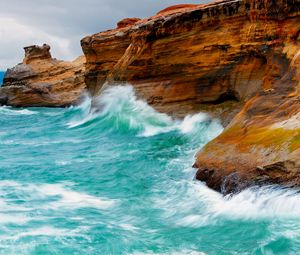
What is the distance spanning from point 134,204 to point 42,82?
30479 millimetres

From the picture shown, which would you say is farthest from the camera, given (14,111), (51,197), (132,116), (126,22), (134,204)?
(14,111)

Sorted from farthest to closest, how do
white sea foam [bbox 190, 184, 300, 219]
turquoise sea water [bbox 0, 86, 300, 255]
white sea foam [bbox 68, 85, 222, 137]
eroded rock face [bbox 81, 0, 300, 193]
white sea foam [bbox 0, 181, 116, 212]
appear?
1. white sea foam [bbox 68, 85, 222, 137]
2. white sea foam [bbox 0, 181, 116, 212]
3. eroded rock face [bbox 81, 0, 300, 193]
4. white sea foam [bbox 190, 184, 300, 219]
5. turquoise sea water [bbox 0, 86, 300, 255]

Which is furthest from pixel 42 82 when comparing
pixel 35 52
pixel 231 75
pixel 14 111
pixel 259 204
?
pixel 259 204

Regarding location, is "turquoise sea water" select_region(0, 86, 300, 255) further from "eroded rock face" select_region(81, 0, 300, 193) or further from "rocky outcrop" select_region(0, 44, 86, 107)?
"rocky outcrop" select_region(0, 44, 86, 107)

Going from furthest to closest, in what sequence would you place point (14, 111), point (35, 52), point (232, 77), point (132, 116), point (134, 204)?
point (35, 52) < point (14, 111) < point (132, 116) < point (232, 77) < point (134, 204)

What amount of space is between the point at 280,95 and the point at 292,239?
5.89m

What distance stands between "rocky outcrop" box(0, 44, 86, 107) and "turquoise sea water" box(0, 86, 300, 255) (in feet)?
66.0

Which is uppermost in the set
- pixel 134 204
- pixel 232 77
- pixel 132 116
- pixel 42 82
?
pixel 42 82

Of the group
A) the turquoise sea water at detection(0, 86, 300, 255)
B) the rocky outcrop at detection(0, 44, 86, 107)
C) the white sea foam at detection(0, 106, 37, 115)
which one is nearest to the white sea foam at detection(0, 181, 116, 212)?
the turquoise sea water at detection(0, 86, 300, 255)

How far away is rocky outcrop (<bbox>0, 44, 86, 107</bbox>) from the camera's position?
39375 millimetres

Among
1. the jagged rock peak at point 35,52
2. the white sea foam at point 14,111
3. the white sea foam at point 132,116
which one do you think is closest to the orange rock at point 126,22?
the white sea foam at point 132,116

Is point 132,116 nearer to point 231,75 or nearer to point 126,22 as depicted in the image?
point 231,75

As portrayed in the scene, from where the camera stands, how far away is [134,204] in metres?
10.5

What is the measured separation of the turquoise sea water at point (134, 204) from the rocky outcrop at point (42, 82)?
20115 mm
